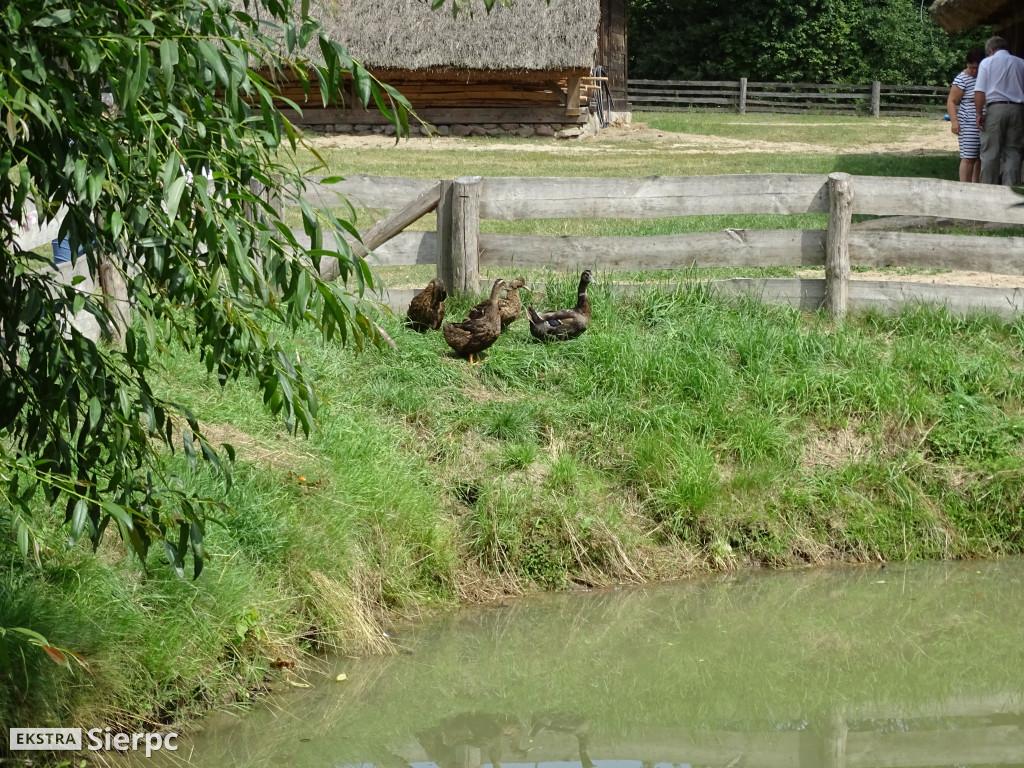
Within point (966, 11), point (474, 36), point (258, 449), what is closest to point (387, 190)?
point (258, 449)

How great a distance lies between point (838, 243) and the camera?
334 inches

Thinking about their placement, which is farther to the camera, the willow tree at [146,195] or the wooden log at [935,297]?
the wooden log at [935,297]

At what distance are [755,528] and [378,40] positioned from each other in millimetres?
17717

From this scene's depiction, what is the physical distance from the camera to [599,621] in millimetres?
6164

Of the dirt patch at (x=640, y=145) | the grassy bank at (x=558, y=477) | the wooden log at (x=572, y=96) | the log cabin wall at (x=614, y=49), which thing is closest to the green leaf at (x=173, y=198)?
the grassy bank at (x=558, y=477)

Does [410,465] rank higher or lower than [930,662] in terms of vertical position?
higher

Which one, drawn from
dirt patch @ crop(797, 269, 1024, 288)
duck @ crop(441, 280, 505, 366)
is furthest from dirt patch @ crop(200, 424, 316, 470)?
dirt patch @ crop(797, 269, 1024, 288)

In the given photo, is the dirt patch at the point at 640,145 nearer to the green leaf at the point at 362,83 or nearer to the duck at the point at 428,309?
the duck at the point at 428,309

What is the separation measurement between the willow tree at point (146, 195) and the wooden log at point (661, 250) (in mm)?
5662

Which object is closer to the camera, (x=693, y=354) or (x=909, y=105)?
(x=693, y=354)

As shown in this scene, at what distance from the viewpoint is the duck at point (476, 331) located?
7.68 meters

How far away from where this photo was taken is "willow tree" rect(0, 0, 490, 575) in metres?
2.45

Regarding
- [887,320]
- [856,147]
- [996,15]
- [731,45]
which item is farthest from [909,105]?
[887,320]

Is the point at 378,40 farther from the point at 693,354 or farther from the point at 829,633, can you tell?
the point at 829,633
